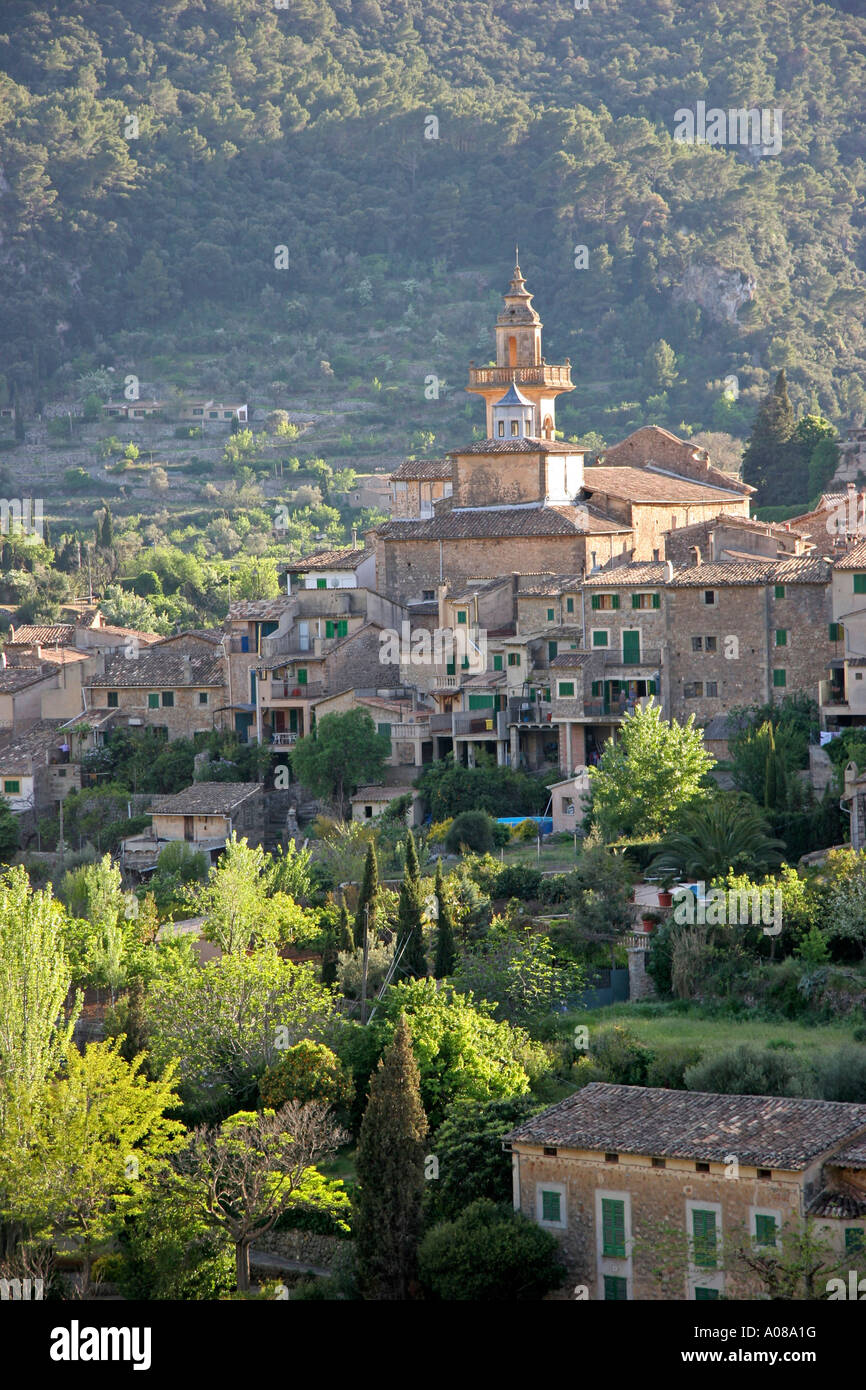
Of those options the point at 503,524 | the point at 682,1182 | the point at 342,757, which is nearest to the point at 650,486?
the point at 503,524

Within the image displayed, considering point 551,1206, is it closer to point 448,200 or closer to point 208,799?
point 208,799

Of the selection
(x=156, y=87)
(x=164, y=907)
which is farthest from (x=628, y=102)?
(x=164, y=907)

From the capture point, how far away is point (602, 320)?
126 m

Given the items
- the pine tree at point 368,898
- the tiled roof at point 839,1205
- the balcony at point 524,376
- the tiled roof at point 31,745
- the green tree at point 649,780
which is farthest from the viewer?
the balcony at point 524,376

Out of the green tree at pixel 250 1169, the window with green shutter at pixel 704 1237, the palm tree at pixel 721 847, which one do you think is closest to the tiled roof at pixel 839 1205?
the window with green shutter at pixel 704 1237

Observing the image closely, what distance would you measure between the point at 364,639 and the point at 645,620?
323 inches

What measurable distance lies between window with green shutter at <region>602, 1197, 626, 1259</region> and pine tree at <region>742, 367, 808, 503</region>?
46.0m

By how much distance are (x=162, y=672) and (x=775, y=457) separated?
2519cm

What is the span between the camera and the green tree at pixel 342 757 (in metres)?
49.1

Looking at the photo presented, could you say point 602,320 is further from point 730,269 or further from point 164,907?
point 164,907

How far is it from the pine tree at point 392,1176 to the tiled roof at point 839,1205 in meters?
5.42

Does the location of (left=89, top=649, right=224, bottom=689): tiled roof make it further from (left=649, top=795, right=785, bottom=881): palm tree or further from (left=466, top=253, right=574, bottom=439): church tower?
(left=649, top=795, right=785, bottom=881): palm tree

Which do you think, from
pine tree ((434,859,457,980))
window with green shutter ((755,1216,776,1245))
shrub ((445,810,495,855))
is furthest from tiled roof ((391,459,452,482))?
window with green shutter ((755,1216,776,1245))

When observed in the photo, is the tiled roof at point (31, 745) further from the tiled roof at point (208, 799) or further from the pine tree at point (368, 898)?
the pine tree at point (368, 898)
